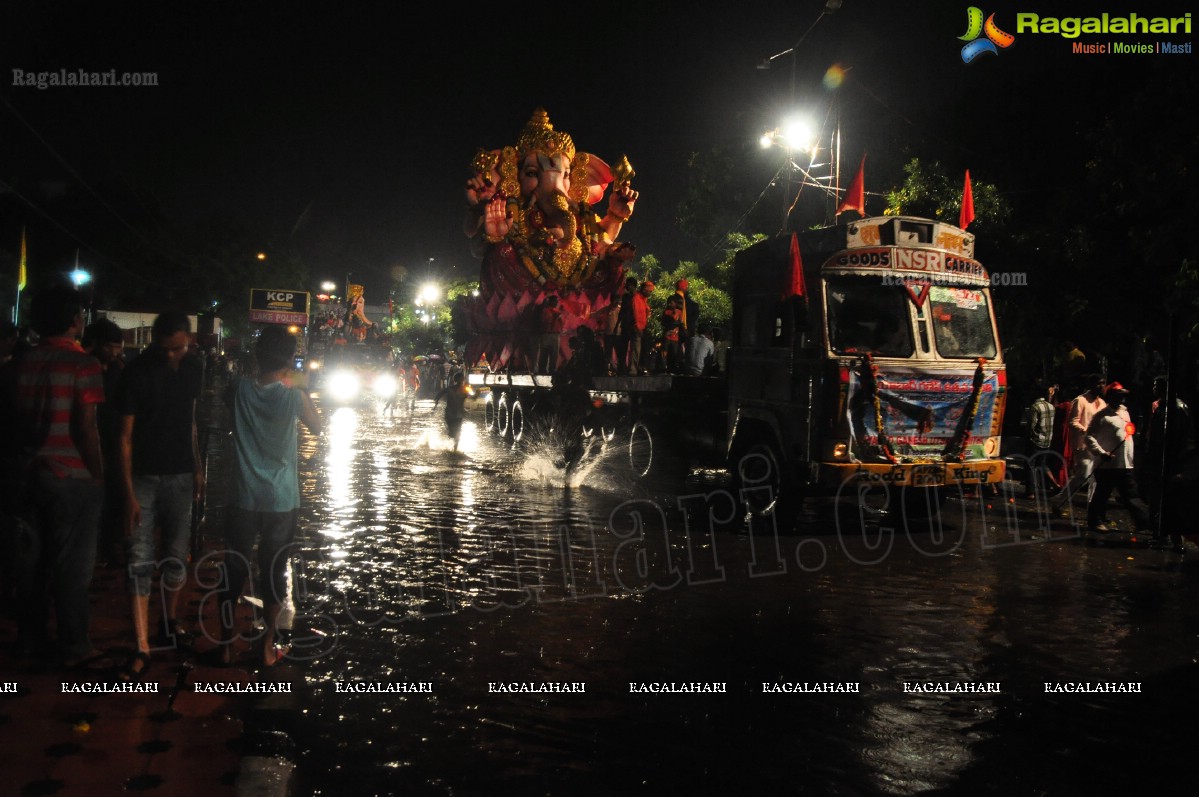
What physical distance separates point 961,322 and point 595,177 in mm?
14983

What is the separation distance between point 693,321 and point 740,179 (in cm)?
2608

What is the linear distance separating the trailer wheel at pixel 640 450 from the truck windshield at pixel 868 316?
4.53m

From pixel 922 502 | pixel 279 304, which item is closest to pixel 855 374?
pixel 922 502

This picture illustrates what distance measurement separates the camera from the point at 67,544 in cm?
553

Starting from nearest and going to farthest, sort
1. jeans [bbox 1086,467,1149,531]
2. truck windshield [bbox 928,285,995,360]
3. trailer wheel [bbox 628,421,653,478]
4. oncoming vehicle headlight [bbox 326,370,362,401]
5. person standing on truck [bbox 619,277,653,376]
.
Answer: truck windshield [bbox 928,285,995,360]
jeans [bbox 1086,467,1149,531]
trailer wheel [bbox 628,421,653,478]
person standing on truck [bbox 619,277,653,376]
oncoming vehicle headlight [bbox 326,370,362,401]

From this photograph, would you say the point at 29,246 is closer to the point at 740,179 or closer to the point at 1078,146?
the point at 740,179

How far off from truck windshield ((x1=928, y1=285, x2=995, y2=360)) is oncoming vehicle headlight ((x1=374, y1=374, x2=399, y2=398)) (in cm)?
2603

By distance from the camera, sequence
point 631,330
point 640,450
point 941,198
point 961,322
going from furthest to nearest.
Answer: point 941,198 → point 631,330 → point 640,450 → point 961,322

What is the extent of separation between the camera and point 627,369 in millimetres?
17516

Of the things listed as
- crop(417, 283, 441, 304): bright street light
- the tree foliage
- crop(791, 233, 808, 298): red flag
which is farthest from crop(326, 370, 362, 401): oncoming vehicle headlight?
crop(417, 283, 441, 304): bright street light

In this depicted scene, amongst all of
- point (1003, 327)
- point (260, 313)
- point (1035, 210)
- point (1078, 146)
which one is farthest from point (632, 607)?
point (260, 313)

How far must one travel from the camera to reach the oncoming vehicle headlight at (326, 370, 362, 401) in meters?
37.1

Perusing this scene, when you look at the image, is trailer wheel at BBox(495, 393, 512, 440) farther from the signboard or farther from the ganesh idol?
the signboard

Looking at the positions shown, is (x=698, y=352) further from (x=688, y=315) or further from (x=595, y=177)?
(x=595, y=177)
